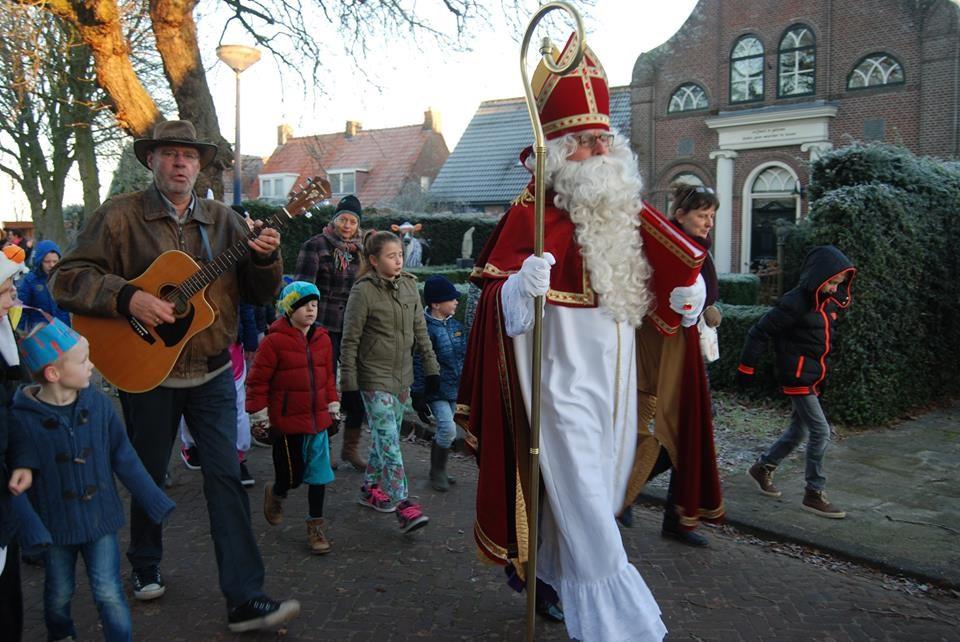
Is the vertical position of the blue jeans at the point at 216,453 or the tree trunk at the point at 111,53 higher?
the tree trunk at the point at 111,53

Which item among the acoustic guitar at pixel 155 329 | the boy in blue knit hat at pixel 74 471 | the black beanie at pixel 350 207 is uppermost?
the black beanie at pixel 350 207

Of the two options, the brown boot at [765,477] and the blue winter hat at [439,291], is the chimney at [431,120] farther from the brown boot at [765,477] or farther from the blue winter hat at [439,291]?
the brown boot at [765,477]

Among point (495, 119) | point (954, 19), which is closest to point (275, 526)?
point (954, 19)

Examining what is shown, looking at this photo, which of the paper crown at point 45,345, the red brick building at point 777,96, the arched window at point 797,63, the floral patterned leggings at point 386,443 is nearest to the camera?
the paper crown at point 45,345

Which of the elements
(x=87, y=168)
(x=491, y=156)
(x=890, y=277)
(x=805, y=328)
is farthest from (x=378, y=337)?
(x=491, y=156)

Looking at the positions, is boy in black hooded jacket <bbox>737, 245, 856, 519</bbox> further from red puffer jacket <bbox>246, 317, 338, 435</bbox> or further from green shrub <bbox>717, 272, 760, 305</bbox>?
green shrub <bbox>717, 272, 760, 305</bbox>

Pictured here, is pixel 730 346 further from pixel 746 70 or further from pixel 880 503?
pixel 746 70

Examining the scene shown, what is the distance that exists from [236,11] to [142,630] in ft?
36.0

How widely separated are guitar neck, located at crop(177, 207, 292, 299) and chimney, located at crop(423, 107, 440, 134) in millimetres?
41221

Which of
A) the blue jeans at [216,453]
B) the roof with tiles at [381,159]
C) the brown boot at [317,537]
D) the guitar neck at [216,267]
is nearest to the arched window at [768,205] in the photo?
the roof with tiles at [381,159]

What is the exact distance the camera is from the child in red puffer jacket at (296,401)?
466 centimetres

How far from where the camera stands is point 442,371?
598cm

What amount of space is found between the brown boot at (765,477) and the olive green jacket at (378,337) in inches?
98.0

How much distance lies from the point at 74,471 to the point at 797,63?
2513cm
